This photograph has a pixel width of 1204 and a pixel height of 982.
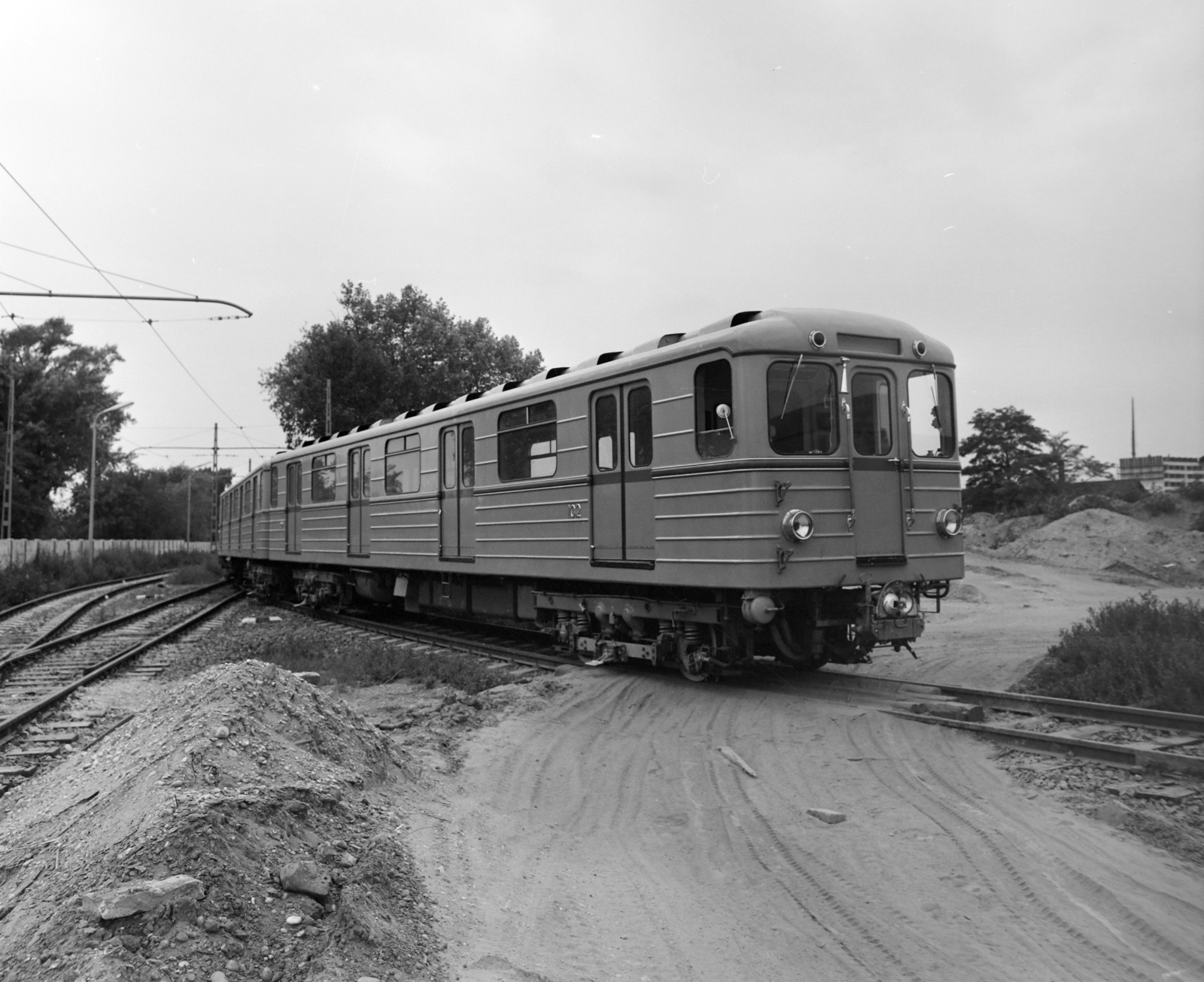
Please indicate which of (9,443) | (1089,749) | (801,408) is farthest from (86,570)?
(1089,749)

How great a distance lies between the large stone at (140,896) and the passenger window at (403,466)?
10.6m

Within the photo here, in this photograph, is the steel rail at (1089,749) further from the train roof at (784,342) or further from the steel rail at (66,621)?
the steel rail at (66,621)

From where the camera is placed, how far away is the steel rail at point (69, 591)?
22.0 m

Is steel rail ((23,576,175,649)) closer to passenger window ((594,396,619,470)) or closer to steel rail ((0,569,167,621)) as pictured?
steel rail ((0,569,167,621))

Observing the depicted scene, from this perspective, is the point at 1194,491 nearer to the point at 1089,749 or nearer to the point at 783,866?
the point at 1089,749

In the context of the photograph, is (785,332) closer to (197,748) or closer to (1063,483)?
(197,748)

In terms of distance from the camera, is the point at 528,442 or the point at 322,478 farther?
the point at 322,478

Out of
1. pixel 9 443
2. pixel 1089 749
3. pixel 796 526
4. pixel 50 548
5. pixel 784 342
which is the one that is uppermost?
pixel 9 443

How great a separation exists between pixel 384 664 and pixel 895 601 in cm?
626

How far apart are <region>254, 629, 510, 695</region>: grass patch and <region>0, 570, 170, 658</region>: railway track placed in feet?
15.6

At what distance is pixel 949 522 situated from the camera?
934 centimetres

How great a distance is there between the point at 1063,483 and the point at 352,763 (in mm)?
34524

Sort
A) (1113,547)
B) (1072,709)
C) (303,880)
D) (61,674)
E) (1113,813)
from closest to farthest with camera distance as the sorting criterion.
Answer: (303,880) → (1113,813) → (1072,709) → (61,674) → (1113,547)

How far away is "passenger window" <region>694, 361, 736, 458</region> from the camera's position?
28.1 feet
